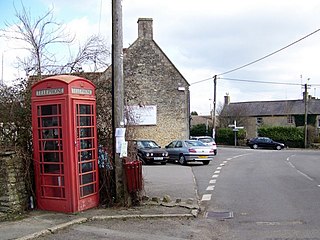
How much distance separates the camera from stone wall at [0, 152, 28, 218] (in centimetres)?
870

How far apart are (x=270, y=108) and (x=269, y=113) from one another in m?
1.28

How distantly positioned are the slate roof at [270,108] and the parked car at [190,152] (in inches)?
1885

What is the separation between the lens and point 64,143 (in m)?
8.83

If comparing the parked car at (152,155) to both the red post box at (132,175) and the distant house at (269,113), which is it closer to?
the red post box at (132,175)

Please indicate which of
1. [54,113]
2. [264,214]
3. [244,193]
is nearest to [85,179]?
[54,113]

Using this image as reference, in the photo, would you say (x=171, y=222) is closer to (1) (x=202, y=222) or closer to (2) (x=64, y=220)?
(1) (x=202, y=222)

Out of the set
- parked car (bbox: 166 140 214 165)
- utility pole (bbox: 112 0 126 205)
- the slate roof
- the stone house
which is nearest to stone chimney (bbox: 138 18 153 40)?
the stone house

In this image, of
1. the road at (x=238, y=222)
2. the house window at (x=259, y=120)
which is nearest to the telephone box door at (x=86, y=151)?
the road at (x=238, y=222)

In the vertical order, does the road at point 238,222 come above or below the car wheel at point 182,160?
above

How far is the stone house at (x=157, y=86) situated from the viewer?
3409 centimetres

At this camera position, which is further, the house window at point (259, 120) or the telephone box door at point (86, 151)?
the house window at point (259, 120)

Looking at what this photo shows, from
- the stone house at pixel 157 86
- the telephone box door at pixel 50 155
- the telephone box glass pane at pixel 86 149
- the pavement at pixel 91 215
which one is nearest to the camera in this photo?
the pavement at pixel 91 215

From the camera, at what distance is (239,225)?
28.2 ft

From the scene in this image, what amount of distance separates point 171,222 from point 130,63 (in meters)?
26.3
